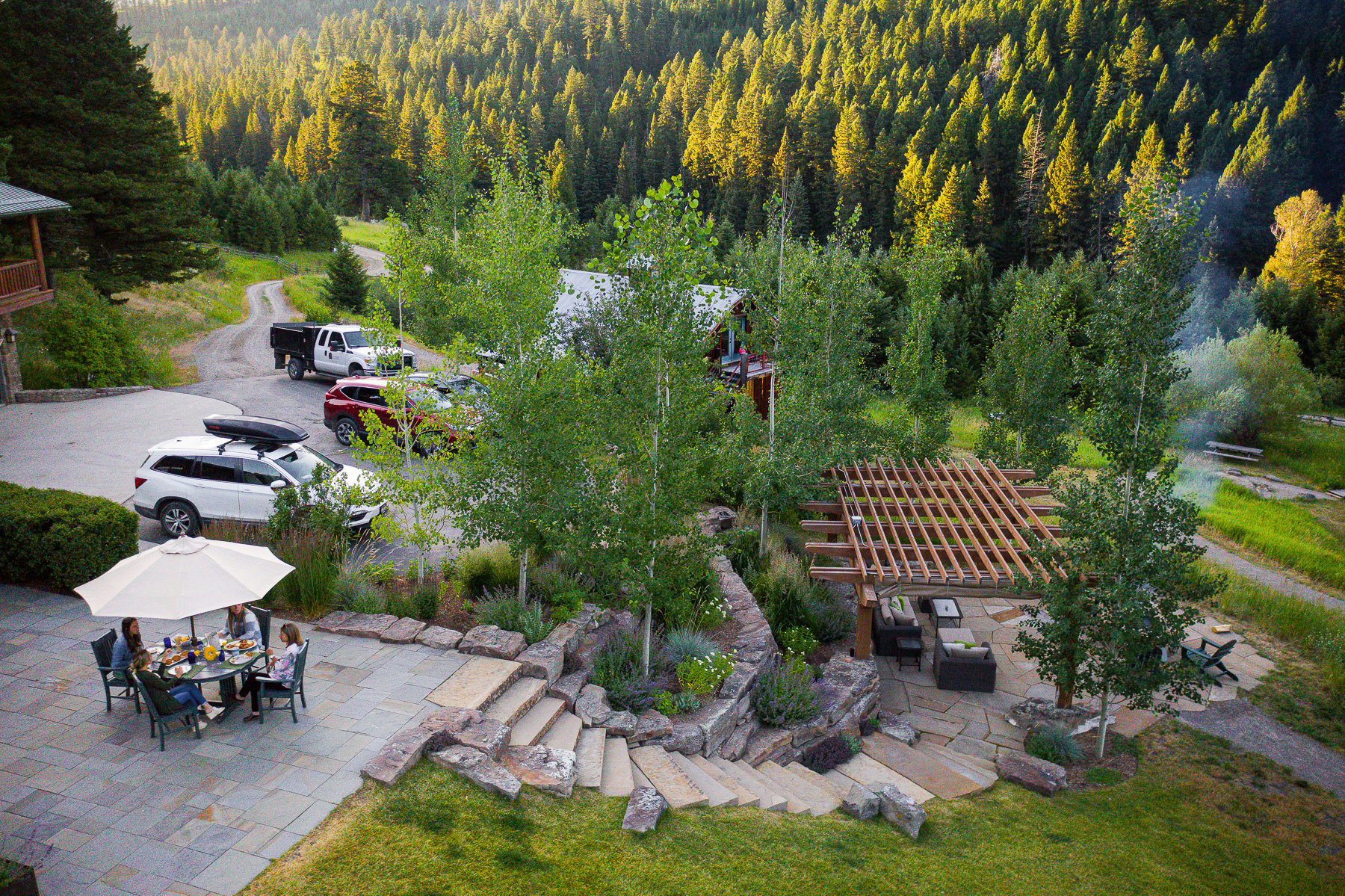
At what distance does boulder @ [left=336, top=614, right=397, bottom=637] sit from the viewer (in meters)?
10.1

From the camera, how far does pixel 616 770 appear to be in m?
8.40

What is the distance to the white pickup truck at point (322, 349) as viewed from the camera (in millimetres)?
26062

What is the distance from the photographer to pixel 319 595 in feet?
35.7

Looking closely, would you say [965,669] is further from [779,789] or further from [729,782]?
[729,782]

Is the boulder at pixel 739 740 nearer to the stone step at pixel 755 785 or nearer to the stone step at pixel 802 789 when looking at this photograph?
the stone step at pixel 755 785

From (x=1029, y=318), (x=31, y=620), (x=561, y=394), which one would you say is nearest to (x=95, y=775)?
(x=31, y=620)

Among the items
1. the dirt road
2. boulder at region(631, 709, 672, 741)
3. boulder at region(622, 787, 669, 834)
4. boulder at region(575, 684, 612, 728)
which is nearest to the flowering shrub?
boulder at region(631, 709, 672, 741)

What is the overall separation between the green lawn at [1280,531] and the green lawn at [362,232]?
185ft

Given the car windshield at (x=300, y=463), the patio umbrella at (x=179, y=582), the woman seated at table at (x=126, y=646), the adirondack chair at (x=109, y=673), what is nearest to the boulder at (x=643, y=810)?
the patio umbrella at (x=179, y=582)

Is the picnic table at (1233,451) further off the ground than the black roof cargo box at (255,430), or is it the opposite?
the black roof cargo box at (255,430)

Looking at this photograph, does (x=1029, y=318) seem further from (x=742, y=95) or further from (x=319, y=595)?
(x=742, y=95)

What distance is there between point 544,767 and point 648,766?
55.7 inches

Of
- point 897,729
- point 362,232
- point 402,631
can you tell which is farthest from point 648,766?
point 362,232

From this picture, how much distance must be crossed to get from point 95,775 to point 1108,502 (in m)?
11.8
